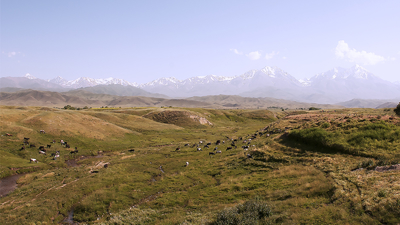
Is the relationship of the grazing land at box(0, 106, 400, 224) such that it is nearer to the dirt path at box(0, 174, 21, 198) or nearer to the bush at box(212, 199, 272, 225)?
the bush at box(212, 199, 272, 225)

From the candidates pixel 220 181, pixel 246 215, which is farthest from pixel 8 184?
pixel 246 215

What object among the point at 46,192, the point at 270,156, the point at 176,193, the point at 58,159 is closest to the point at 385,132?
the point at 270,156

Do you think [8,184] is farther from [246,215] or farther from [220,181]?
[246,215]

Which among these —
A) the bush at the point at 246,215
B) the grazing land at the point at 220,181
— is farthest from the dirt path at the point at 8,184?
the bush at the point at 246,215

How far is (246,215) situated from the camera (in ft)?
54.9

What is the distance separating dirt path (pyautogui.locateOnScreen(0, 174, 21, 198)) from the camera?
3139 centimetres

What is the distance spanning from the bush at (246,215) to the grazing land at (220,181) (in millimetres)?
90

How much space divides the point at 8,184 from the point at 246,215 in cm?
4013

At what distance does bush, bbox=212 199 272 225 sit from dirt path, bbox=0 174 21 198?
3462 cm

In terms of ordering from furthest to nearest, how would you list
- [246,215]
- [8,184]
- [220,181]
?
[8,184] < [220,181] < [246,215]

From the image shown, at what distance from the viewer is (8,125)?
57188 mm

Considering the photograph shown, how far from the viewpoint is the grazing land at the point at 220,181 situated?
56.5 feet

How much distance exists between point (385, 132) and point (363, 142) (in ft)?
14.5

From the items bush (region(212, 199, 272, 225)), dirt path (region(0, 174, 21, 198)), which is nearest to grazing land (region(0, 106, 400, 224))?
bush (region(212, 199, 272, 225))
